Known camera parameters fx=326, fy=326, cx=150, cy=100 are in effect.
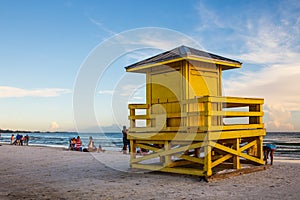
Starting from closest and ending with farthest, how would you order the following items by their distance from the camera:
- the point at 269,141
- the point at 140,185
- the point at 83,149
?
the point at 140,185 → the point at 83,149 → the point at 269,141

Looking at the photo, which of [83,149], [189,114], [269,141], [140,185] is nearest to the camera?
[140,185]

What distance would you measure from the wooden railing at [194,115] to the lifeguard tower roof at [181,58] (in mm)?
1308

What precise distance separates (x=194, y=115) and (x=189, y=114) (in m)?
0.18

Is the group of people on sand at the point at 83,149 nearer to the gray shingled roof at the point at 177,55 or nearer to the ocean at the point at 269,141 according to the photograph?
the ocean at the point at 269,141

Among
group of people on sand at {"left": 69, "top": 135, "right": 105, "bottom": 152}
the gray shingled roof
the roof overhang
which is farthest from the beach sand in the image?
group of people on sand at {"left": 69, "top": 135, "right": 105, "bottom": 152}

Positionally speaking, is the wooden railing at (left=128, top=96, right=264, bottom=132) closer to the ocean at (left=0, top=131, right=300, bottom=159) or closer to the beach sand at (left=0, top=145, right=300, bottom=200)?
the beach sand at (left=0, top=145, right=300, bottom=200)

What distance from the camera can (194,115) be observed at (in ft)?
31.9

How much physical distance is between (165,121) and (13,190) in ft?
16.2

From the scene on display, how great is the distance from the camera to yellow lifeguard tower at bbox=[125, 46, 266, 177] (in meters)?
9.77

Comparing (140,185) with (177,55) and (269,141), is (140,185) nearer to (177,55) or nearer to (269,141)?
(177,55)

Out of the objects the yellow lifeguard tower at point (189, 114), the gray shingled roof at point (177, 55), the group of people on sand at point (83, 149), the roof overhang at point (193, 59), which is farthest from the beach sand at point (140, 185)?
the group of people on sand at point (83, 149)

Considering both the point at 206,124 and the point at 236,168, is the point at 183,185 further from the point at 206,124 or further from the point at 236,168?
the point at 236,168

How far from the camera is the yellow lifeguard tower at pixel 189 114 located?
977cm

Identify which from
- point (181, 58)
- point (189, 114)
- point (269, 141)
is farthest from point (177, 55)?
point (269, 141)
